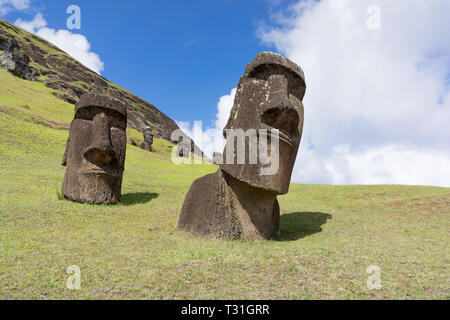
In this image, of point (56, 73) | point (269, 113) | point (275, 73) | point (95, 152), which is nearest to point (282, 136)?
point (269, 113)

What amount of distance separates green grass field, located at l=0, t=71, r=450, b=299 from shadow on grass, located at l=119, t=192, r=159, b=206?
0.09 meters

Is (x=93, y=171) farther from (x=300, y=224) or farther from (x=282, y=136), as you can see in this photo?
(x=300, y=224)

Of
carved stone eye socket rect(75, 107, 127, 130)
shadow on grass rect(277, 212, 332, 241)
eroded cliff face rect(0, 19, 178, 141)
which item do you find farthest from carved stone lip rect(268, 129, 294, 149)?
eroded cliff face rect(0, 19, 178, 141)

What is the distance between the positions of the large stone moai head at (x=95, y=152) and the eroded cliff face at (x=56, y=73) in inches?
855

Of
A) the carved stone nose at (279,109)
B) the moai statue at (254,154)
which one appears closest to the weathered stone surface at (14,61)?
the moai statue at (254,154)

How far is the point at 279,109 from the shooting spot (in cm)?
525

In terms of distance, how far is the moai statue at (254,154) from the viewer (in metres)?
5.37

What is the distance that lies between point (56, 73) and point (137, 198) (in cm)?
7356

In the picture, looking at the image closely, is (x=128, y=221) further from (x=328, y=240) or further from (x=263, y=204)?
(x=328, y=240)

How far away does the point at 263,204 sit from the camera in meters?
6.05

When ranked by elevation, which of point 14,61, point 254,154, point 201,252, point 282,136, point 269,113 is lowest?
point 201,252

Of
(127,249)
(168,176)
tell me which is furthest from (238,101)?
(168,176)

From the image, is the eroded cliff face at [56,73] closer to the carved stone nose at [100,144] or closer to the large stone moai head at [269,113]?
the carved stone nose at [100,144]
